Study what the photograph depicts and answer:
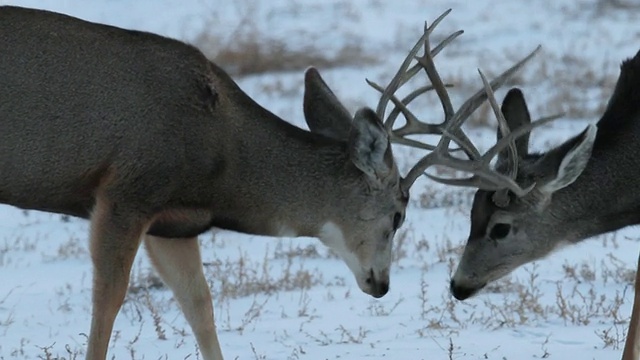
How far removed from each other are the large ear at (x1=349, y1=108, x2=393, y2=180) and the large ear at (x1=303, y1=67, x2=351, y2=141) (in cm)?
51

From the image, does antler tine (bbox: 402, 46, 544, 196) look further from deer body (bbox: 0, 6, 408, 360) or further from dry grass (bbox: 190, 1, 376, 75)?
dry grass (bbox: 190, 1, 376, 75)

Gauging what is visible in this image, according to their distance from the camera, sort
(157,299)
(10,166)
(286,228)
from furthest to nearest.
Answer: (157,299) → (286,228) → (10,166)

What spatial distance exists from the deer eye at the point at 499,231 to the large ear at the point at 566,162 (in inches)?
12.5

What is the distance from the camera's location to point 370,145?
27.6 ft

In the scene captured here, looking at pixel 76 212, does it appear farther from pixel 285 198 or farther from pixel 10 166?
pixel 285 198

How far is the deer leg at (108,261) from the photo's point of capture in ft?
26.4

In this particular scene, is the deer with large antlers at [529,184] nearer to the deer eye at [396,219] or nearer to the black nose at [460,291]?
the black nose at [460,291]

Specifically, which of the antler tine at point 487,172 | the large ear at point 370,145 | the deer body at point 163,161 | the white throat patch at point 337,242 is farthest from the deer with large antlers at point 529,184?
the white throat patch at point 337,242

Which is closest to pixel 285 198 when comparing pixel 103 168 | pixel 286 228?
pixel 286 228

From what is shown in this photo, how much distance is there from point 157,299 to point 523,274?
2518 millimetres

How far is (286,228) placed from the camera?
28.3 feet

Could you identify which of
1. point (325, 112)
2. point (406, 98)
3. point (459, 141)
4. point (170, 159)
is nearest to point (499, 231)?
point (459, 141)

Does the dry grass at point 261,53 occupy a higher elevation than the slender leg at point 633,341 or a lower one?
higher

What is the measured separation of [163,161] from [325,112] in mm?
1288
